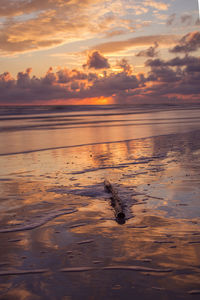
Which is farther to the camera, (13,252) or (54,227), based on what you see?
(54,227)

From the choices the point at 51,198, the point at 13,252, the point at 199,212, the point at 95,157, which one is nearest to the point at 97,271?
the point at 13,252

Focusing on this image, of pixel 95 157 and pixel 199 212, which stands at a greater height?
pixel 95 157

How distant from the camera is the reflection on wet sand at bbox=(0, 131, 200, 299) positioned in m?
2.98

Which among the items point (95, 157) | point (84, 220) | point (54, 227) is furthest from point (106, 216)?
point (95, 157)

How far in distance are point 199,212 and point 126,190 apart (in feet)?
6.12

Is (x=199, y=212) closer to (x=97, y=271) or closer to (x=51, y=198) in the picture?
(x=97, y=271)

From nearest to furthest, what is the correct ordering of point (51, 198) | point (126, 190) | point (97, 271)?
point (97, 271), point (51, 198), point (126, 190)

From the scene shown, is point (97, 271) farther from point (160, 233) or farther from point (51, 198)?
point (51, 198)

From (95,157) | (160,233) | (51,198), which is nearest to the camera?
(160,233)

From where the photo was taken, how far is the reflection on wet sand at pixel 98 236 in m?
2.98

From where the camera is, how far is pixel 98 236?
13.3 ft

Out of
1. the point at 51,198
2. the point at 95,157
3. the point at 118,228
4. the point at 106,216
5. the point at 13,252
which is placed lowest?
the point at 13,252

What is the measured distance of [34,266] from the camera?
10.9 feet

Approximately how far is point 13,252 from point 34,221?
101cm
